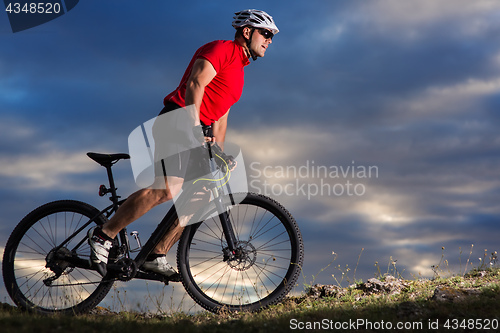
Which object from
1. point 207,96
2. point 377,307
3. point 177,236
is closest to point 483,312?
point 377,307

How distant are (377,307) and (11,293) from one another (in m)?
5.08

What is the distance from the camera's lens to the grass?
16.1 ft

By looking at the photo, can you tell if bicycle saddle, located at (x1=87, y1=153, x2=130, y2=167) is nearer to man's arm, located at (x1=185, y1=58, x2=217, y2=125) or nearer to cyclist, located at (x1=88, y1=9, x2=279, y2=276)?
cyclist, located at (x1=88, y1=9, x2=279, y2=276)

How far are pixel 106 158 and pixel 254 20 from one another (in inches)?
105

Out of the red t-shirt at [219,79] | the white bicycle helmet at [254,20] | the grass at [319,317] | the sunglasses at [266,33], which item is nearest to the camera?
the grass at [319,317]

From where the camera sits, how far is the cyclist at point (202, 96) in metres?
5.71

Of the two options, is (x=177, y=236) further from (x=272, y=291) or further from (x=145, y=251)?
(x=272, y=291)

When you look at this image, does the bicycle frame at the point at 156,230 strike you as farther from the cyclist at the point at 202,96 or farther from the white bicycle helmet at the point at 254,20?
the white bicycle helmet at the point at 254,20

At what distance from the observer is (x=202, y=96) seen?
564 centimetres

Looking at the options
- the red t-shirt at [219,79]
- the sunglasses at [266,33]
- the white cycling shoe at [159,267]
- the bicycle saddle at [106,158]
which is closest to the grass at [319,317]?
the white cycling shoe at [159,267]

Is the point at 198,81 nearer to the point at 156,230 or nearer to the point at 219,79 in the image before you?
the point at 219,79

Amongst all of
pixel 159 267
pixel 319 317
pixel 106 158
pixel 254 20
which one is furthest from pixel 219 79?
pixel 319 317

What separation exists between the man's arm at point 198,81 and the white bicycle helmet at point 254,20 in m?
0.89

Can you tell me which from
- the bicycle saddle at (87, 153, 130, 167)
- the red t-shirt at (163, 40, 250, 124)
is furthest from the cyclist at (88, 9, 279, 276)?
the bicycle saddle at (87, 153, 130, 167)
